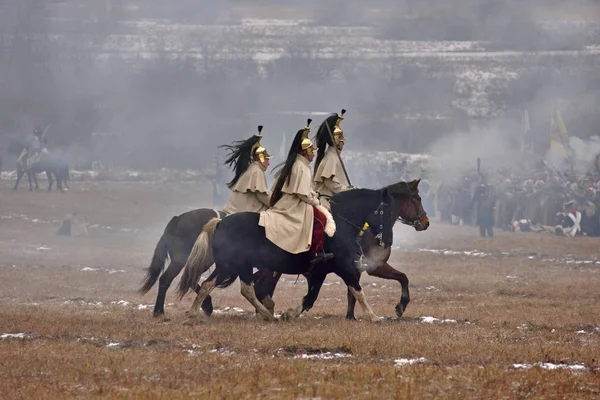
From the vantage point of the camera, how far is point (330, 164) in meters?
18.3

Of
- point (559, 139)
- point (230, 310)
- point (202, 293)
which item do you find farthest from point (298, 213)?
point (559, 139)

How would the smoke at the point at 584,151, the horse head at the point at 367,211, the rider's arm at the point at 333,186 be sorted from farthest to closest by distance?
1. the smoke at the point at 584,151
2. the rider's arm at the point at 333,186
3. the horse head at the point at 367,211

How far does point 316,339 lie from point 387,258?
320 centimetres

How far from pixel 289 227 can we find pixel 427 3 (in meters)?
95.4

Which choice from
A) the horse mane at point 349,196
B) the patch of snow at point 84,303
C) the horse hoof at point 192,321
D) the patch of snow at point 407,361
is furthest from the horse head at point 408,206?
the patch of snow at point 84,303

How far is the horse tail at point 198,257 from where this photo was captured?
16234 mm

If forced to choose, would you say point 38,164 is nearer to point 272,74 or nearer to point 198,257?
point 198,257

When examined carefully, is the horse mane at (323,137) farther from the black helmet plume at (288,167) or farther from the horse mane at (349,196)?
the black helmet plume at (288,167)

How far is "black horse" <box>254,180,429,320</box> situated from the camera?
17.2m

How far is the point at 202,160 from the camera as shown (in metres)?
75.6

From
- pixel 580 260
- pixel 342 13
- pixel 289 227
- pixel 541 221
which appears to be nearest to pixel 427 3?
pixel 342 13

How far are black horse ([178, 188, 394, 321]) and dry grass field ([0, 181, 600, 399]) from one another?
46cm

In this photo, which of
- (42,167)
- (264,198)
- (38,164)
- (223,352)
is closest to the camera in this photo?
(223,352)

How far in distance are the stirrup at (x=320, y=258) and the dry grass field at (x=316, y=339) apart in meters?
0.81
